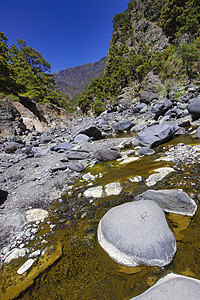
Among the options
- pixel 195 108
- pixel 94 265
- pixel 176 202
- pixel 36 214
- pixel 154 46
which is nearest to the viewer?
pixel 94 265

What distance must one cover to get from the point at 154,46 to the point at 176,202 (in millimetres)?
44887

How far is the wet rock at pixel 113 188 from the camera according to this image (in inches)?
143

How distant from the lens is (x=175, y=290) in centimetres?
138

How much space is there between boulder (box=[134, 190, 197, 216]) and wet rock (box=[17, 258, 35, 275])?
2.46 metres

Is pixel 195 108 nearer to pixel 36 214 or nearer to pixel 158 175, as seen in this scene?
pixel 158 175

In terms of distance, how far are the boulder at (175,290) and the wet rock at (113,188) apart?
2.14 m

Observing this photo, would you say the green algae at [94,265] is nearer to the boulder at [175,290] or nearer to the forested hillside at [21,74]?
the boulder at [175,290]

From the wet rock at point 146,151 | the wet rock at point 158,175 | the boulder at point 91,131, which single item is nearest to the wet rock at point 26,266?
the wet rock at point 158,175

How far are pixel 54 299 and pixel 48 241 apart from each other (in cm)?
90

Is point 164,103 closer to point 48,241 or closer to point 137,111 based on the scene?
point 137,111

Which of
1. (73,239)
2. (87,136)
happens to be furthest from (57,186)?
(87,136)

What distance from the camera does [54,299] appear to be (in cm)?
168

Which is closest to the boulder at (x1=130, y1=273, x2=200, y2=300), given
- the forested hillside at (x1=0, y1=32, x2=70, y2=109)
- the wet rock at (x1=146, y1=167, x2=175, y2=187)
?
the wet rock at (x1=146, y1=167, x2=175, y2=187)

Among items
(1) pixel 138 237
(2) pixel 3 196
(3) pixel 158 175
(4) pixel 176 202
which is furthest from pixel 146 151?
(2) pixel 3 196
